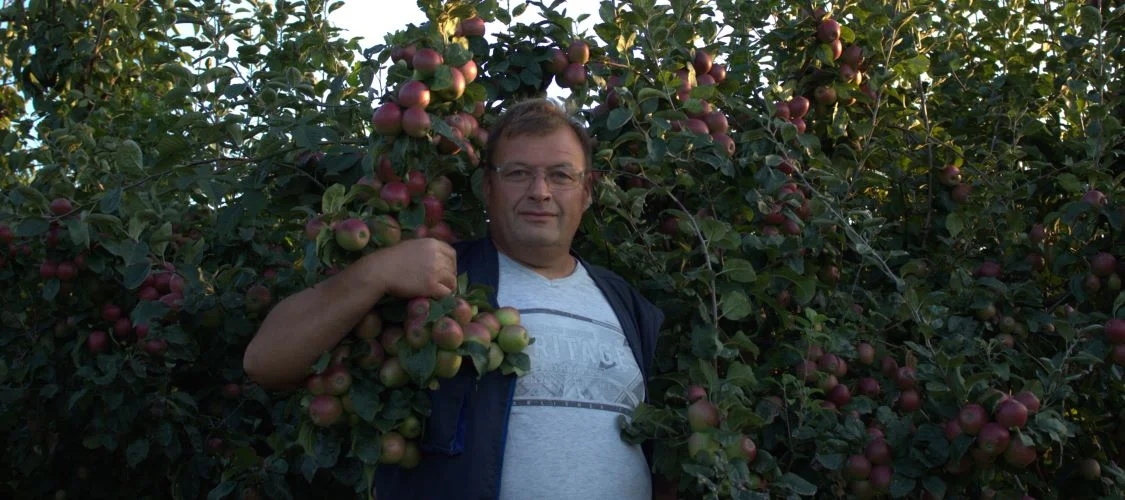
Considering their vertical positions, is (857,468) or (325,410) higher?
(325,410)

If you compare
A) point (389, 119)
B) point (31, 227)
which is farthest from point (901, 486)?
point (31, 227)

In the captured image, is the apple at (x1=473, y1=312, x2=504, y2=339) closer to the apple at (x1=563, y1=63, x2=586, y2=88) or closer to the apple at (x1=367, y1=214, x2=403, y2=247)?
the apple at (x1=367, y1=214, x2=403, y2=247)

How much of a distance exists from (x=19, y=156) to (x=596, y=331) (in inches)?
90.6

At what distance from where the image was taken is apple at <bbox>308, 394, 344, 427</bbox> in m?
1.86

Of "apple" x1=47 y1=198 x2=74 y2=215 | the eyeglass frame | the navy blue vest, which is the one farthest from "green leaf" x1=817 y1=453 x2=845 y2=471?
"apple" x1=47 y1=198 x2=74 y2=215

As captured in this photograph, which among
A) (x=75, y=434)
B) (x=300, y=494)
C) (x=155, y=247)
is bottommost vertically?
(x=75, y=434)

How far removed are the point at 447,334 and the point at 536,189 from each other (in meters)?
0.48

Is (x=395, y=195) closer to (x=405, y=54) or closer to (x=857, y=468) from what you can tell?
(x=405, y=54)

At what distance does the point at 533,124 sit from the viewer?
2.21m

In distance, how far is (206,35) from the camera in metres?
3.05

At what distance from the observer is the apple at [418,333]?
1806 millimetres

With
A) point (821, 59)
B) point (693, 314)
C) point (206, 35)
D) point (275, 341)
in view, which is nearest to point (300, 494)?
point (275, 341)

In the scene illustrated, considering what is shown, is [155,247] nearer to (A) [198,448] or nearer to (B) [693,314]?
(A) [198,448]

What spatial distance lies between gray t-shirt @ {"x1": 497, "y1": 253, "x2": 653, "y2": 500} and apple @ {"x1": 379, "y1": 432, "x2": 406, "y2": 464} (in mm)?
202
